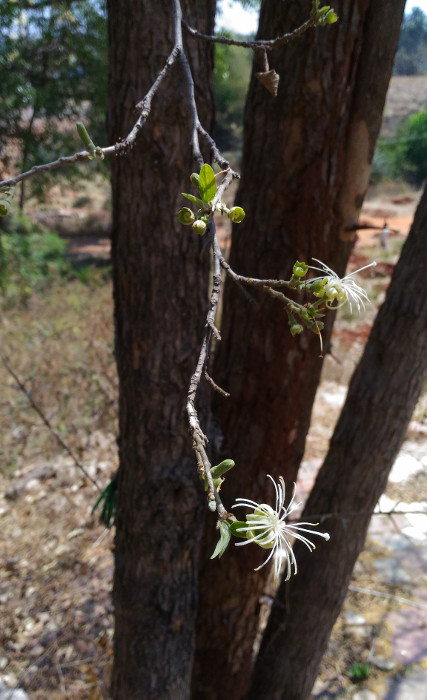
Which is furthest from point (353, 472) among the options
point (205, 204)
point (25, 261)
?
point (25, 261)

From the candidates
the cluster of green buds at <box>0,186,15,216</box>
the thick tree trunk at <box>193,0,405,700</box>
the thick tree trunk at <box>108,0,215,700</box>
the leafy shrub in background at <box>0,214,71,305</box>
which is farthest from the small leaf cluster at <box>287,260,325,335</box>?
the leafy shrub in background at <box>0,214,71,305</box>

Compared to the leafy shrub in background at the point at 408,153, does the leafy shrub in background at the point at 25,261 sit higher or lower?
lower

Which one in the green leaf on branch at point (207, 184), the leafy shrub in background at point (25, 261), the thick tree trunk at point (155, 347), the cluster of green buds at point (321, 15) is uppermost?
the cluster of green buds at point (321, 15)

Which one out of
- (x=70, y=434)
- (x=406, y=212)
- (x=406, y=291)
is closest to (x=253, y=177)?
(x=406, y=291)

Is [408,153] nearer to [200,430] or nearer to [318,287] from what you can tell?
[318,287]

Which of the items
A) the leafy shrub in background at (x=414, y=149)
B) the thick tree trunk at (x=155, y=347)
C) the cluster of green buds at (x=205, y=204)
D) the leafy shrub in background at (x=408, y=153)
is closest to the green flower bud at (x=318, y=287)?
the cluster of green buds at (x=205, y=204)

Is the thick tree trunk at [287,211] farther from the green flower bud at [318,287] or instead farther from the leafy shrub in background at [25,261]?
the leafy shrub in background at [25,261]
